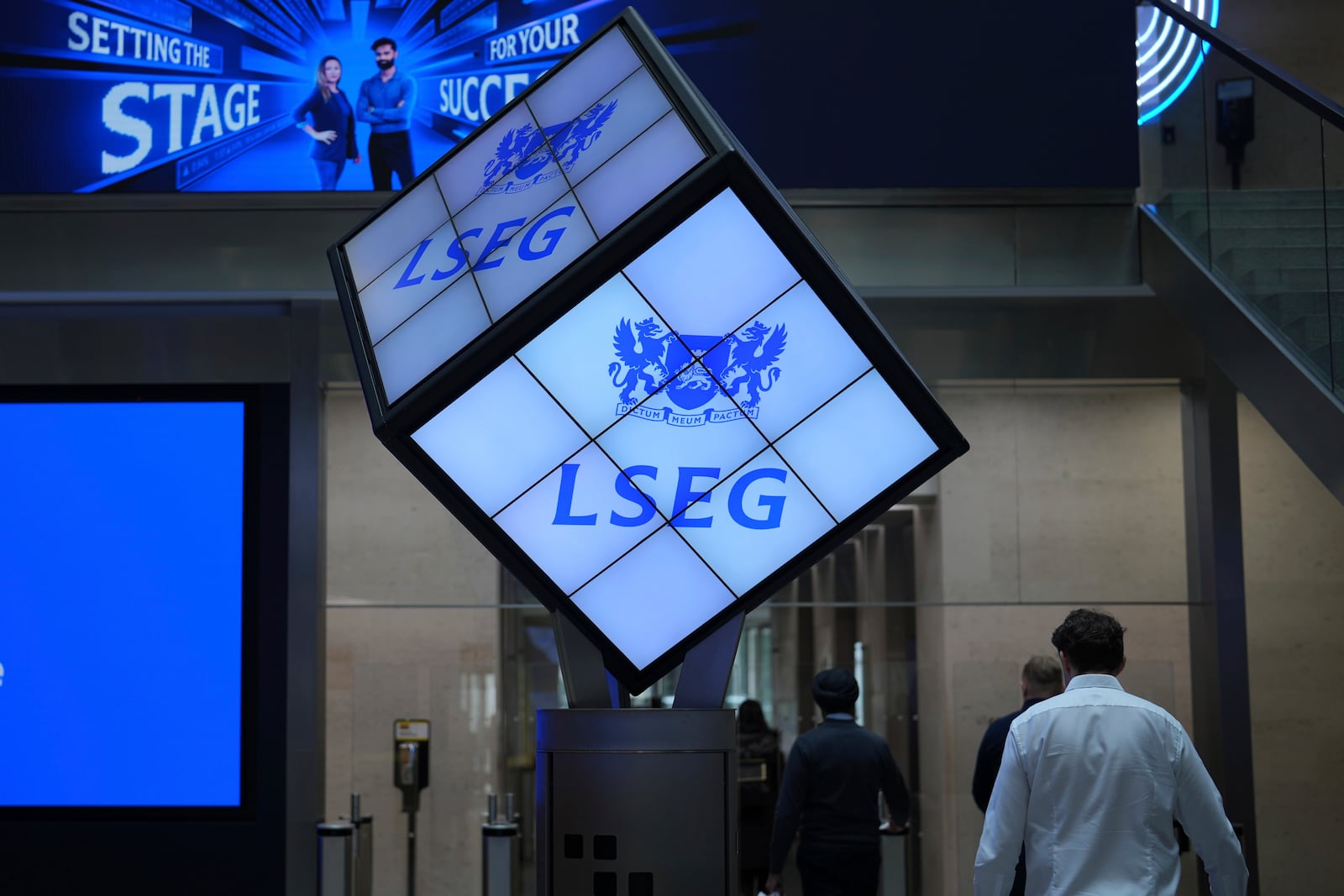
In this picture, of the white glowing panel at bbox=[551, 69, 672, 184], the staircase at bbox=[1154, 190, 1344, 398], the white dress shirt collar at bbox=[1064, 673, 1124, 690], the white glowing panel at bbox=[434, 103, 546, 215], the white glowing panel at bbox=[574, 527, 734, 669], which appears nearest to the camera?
the white dress shirt collar at bbox=[1064, 673, 1124, 690]

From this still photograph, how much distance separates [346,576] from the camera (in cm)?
836

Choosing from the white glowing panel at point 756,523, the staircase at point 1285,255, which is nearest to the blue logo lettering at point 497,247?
the white glowing panel at point 756,523

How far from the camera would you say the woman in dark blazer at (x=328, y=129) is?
833 centimetres

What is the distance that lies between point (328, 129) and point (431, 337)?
502 cm

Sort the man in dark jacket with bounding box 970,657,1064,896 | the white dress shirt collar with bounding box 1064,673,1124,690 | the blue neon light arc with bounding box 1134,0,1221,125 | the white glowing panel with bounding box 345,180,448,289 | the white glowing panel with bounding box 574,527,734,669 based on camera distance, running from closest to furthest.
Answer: the white dress shirt collar with bounding box 1064,673,1124,690, the white glowing panel with bounding box 574,527,734,669, the white glowing panel with bounding box 345,180,448,289, the man in dark jacket with bounding box 970,657,1064,896, the blue neon light arc with bounding box 1134,0,1221,125

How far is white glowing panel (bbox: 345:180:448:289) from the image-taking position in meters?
4.22

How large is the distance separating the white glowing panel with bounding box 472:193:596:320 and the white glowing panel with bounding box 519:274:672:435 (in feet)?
0.43

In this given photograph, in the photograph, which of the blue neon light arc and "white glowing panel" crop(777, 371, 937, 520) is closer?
"white glowing panel" crop(777, 371, 937, 520)

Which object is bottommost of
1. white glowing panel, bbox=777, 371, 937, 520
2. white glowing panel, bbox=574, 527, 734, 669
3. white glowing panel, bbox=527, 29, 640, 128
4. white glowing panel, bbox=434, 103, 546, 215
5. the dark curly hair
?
the dark curly hair

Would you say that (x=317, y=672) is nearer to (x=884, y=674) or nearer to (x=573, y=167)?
(x=884, y=674)

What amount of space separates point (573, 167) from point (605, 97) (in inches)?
12.9

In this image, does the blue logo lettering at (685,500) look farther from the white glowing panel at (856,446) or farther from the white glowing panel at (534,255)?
the white glowing panel at (534,255)

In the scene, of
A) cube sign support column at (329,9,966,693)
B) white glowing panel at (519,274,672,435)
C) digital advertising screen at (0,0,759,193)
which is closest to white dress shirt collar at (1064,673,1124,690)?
cube sign support column at (329,9,966,693)

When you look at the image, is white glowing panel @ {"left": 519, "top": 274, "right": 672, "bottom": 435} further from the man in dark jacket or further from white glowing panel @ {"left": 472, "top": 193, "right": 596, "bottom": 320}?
the man in dark jacket
